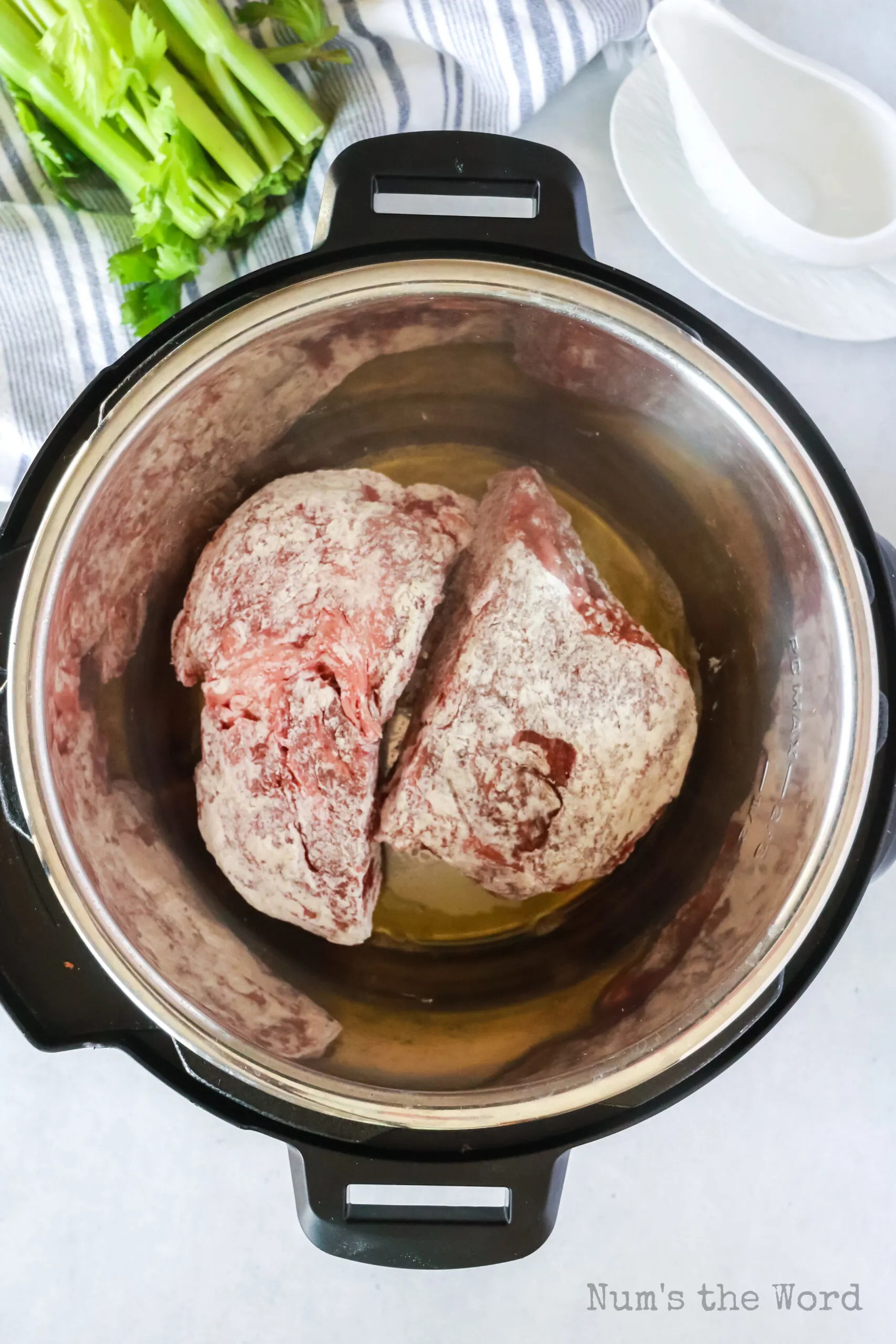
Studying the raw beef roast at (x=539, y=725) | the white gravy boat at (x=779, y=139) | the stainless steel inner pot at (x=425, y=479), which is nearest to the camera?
the stainless steel inner pot at (x=425, y=479)

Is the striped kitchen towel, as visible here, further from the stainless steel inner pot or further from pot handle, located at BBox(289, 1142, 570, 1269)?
pot handle, located at BBox(289, 1142, 570, 1269)

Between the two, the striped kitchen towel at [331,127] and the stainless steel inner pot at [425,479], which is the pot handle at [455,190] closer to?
the stainless steel inner pot at [425,479]

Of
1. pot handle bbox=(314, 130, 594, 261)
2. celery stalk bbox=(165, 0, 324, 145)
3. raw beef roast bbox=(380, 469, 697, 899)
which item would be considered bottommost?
raw beef roast bbox=(380, 469, 697, 899)

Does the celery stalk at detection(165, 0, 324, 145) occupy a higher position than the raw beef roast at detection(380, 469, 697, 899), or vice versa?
the celery stalk at detection(165, 0, 324, 145)

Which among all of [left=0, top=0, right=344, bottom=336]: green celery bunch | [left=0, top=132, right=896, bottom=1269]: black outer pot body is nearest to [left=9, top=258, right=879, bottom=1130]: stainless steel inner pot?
[left=0, top=132, right=896, bottom=1269]: black outer pot body

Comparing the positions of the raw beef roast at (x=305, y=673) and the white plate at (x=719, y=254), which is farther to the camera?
the white plate at (x=719, y=254)

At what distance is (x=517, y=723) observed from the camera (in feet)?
2.70

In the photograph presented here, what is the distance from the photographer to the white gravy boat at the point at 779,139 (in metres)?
0.93

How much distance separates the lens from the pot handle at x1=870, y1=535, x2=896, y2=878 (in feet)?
2.43

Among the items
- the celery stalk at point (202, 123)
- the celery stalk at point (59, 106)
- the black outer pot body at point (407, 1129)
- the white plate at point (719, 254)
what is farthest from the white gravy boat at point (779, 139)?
the celery stalk at point (59, 106)

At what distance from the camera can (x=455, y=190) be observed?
72cm

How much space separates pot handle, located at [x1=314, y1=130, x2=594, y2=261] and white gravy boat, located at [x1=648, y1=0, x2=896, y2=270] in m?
0.29

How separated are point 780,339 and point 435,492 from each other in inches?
17.0

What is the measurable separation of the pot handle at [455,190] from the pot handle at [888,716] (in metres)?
0.33
